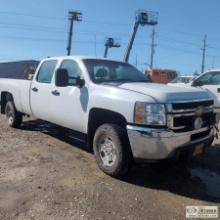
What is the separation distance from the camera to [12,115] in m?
9.03

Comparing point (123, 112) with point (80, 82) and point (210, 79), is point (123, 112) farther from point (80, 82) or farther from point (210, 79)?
point (210, 79)

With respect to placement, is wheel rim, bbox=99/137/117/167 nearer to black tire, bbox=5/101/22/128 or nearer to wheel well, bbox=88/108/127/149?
wheel well, bbox=88/108/127/149

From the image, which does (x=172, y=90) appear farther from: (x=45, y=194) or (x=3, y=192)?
(x=3, y=192)

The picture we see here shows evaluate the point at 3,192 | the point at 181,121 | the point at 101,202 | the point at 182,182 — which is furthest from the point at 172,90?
the point at 3,192

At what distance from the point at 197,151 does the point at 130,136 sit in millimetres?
1079

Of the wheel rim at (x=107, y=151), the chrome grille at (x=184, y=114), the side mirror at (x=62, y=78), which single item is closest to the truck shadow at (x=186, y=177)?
the wheel rim at (x=107, y=151)

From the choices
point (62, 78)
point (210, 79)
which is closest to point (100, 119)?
point (62, 78)

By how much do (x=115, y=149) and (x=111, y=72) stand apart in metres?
1.78

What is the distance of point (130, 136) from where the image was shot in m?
4.88

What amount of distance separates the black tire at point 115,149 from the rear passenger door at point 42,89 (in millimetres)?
1962

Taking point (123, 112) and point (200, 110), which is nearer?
point (123, 112)

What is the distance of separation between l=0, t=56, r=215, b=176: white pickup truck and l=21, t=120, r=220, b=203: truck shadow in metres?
0.48

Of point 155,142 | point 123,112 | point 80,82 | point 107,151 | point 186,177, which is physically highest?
point 80,82

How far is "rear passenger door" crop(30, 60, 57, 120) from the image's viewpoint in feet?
23.3
